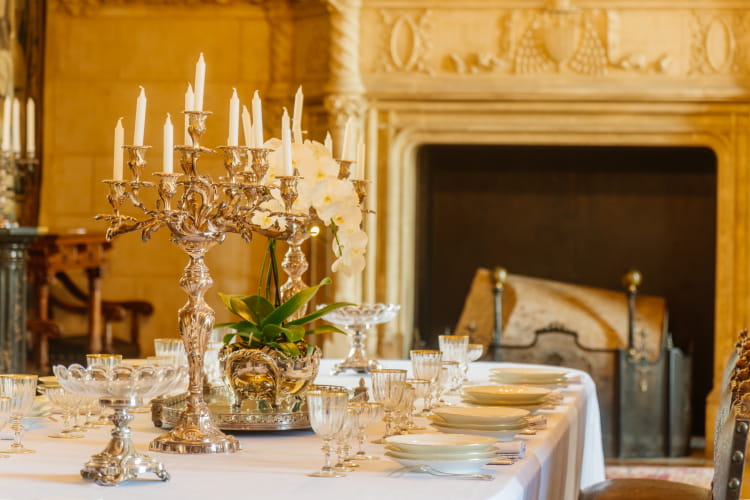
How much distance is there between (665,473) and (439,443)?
358 centimetres

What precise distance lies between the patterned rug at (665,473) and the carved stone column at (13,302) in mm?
2617

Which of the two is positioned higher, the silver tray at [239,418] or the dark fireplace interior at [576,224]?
the dark fireplace interior at [576,224]

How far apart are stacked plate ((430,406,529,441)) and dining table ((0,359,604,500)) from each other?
1.1 inches

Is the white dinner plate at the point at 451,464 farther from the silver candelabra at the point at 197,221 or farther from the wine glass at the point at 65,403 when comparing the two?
the wine glass at the point at 65,403

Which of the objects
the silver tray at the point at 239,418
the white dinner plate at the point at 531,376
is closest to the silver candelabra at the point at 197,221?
the silver tray at the point at 239,418

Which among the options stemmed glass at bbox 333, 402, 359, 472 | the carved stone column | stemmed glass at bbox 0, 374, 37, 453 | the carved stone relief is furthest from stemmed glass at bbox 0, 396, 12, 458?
the carved stone relief

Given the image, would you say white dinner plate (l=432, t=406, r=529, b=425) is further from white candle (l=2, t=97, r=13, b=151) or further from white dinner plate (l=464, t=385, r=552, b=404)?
white candle (l=2, t=97, r=13, b=151)

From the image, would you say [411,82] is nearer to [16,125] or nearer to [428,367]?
[16,125]

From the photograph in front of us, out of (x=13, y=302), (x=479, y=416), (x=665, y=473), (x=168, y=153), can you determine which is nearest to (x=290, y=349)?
(x=479, y=416)

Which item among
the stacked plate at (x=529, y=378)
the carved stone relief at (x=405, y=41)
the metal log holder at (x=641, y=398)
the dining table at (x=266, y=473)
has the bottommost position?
the metal log holder at (x=641, y=398)

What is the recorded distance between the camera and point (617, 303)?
6.02 meters

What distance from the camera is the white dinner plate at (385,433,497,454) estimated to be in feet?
6.57

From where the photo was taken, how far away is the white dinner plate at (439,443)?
200 cm

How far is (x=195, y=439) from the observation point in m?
2.18
